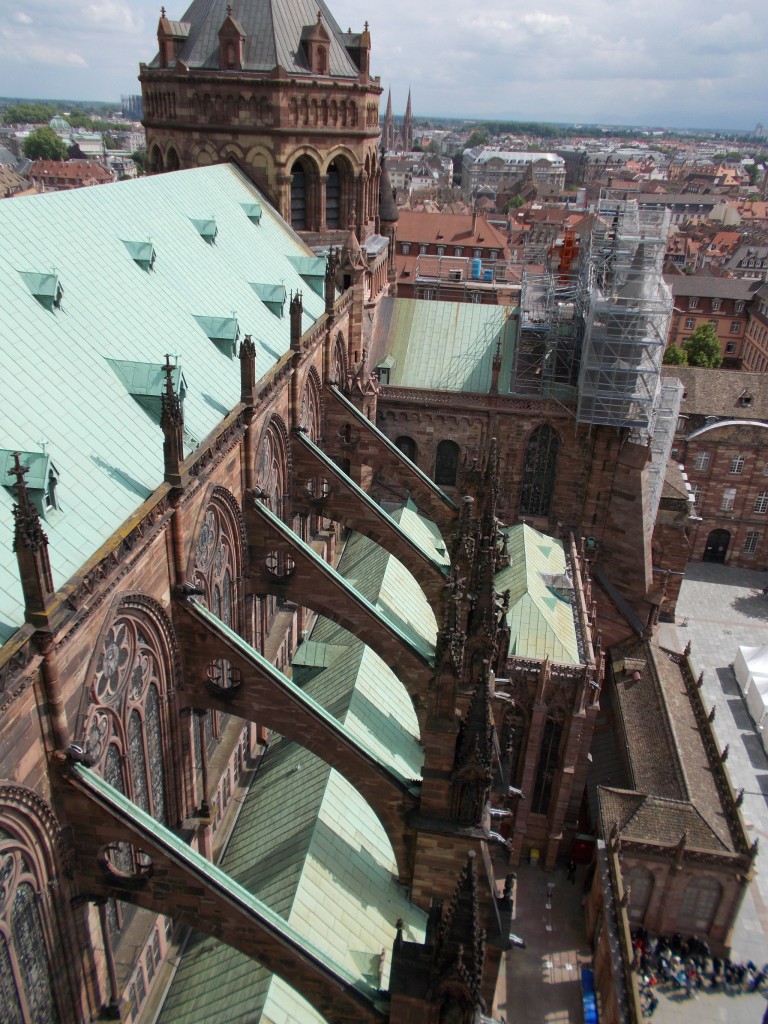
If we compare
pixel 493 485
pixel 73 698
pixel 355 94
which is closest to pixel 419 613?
pixel 493 485

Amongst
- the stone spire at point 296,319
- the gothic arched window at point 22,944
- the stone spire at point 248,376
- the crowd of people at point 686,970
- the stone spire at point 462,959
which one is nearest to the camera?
the gothic arched window at point 22,944

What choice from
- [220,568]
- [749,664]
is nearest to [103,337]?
[220,568]

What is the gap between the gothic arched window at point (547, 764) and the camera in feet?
97.5

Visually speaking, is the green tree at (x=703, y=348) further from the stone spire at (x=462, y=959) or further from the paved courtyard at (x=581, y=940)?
the stone spire at (x=462, y=959)

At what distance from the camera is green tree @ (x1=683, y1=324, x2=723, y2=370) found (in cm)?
8469

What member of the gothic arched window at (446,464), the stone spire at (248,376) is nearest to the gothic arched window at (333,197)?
the gothic arched window at (446,464)

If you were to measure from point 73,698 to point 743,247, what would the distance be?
5242 inches

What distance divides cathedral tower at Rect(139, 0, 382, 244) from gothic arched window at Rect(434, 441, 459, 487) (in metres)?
11.9

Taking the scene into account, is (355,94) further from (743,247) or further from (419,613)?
(743,247)

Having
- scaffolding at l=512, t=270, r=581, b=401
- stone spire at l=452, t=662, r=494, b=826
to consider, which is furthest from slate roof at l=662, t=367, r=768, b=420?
stone spire at l=452, t=662, r=494, b=826

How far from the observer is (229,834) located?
22047 mm

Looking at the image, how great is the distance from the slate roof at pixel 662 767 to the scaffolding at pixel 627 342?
11104mm

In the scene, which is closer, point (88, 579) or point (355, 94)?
point (88, 579)

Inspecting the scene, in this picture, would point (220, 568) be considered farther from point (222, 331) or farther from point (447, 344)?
point (447, 344)
